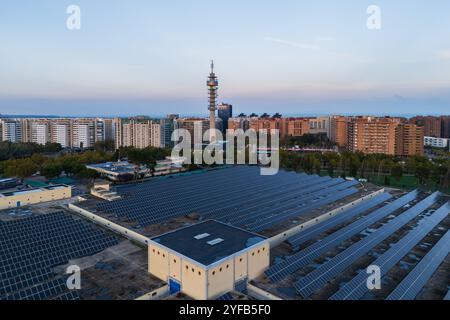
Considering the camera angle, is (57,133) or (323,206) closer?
(323,206)

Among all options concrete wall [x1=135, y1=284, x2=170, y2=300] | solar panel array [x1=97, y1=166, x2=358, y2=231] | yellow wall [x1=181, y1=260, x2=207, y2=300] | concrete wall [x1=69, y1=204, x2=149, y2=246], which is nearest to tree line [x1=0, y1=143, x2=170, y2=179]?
solar panel array [x1=97, y1=166, x2=358, y2=231]

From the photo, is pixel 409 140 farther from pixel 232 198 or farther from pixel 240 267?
pixel 240 267

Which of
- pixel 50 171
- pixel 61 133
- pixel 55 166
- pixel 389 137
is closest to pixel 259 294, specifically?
pixel 50 171

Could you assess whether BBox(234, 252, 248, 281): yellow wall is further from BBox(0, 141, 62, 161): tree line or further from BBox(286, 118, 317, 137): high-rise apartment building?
BBox(286, 118, 317, 137): high-rise apartment building

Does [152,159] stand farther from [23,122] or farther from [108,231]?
[23,122]

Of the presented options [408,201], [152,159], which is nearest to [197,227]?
[408,201]

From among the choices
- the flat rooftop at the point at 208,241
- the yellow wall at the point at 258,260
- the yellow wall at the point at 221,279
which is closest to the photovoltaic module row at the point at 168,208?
the flat rooftop at the point at 208,241

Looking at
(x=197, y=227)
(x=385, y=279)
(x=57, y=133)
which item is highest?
(x=57, y=133)
